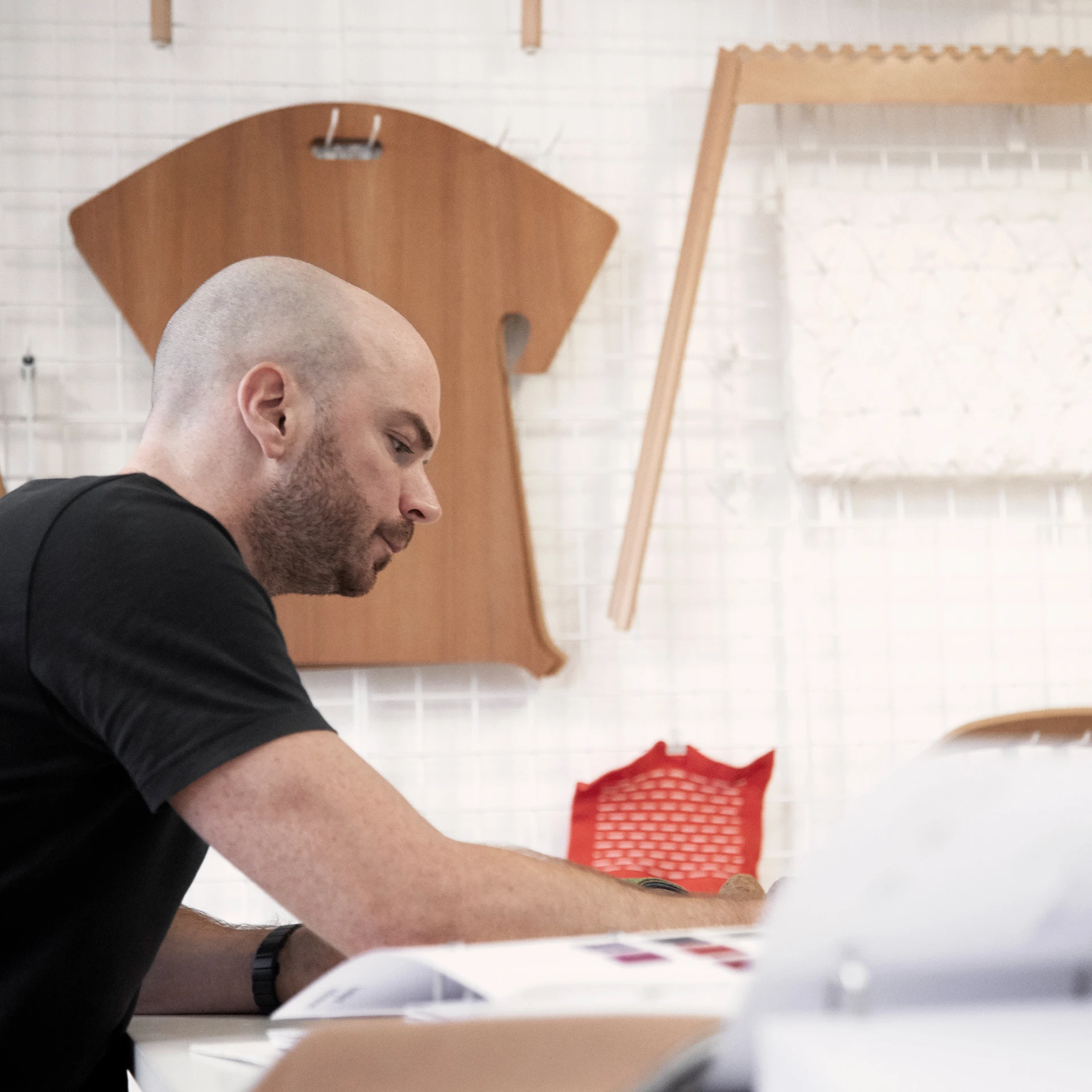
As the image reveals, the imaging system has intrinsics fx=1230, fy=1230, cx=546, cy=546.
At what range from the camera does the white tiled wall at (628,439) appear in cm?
183

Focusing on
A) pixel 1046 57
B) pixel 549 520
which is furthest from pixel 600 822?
pixel 1046 57

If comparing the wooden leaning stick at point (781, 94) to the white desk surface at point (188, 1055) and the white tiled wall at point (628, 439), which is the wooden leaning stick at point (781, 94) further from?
the white desk surface at point (188, 1055)

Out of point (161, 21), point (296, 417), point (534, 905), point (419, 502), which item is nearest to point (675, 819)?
point (419, 502)

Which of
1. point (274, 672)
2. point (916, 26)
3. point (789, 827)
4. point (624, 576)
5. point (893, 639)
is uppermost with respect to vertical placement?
point (916, 26)

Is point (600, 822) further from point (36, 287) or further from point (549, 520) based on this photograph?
point (36, 287)

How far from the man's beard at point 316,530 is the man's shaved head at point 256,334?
0.22 feet

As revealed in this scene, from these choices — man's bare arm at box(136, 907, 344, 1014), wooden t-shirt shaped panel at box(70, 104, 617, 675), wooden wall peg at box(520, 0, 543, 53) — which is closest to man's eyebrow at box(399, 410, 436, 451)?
man's bare arm at box(136, 907, 344, 1014)

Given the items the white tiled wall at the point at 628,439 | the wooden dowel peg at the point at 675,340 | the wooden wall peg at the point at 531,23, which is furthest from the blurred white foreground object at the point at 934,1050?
the wooden wall peg at the point at 531,23

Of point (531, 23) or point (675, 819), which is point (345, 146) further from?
point (675, 819)

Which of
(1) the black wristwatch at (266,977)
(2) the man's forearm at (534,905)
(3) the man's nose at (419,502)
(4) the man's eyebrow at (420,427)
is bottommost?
(1) the black wristwatch at (266,977)

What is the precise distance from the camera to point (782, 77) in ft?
5.93

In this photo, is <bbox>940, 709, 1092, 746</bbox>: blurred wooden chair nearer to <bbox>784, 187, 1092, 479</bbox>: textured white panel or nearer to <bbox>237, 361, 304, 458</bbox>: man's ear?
<bbox>784, 187, 1092, 479</bbox>: textured white panel

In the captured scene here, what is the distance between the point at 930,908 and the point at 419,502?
3.03 ft

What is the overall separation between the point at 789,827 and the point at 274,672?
1.31 meters
